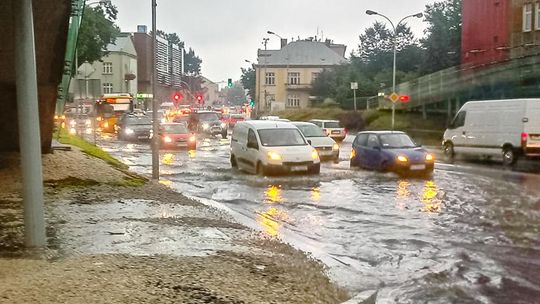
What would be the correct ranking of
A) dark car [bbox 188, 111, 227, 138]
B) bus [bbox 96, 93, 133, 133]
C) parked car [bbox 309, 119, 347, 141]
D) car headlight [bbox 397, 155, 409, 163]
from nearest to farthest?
car headlight [bbox 397, 155, 409, 163] → parked car [bbox 309, 119, 347, 141] → dark car [bbox 188, 111, 227, 138] → bus [bbox 96, 93, 133, 133]

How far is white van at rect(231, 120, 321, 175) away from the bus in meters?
36.7

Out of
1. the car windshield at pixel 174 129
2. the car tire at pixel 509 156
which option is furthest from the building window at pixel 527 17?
the car windshield at pixel 174 129

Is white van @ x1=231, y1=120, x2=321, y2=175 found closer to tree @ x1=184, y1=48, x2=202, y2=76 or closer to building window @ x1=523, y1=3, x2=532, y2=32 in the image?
building window @ x1=523, y1=3, x2=532, y2=32

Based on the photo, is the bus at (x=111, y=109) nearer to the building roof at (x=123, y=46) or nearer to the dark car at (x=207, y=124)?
the dark car at (x=207, y=124)

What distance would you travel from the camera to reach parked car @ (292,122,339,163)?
2549cm

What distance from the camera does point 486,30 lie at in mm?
43125

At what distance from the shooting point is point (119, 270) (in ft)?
21.9

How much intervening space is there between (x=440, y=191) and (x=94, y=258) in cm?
1101

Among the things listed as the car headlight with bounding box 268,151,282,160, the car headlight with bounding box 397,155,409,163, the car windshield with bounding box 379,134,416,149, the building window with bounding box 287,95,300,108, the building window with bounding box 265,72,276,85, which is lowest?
the car headlight with bounding box 397,155,409,163

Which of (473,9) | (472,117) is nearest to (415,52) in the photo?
(473,9)

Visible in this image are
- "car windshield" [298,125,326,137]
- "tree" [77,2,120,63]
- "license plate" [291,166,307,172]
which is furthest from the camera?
"tree" [77,2,120,63]

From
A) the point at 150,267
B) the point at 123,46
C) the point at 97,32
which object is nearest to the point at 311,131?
the point at 150,267

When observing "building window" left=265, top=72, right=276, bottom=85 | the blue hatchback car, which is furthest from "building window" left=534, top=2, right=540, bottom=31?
"building window" left=265, top=72, right=276, bottom=85

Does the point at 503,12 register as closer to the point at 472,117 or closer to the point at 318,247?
the point at 472,117
